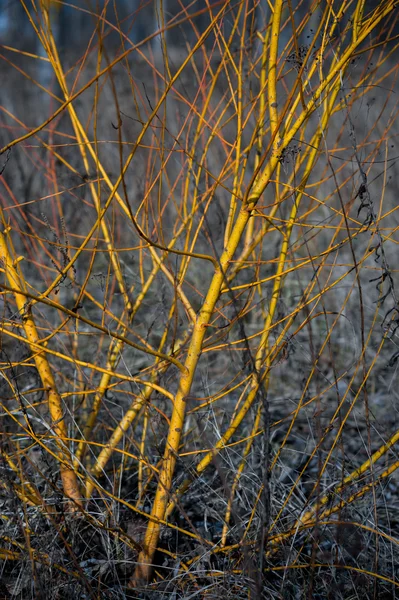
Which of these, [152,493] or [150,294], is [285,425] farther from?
[150,294]

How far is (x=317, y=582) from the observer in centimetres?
174

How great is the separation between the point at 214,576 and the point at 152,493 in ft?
2.54

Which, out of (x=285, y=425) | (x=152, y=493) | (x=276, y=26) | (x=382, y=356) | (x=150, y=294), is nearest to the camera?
(x=276, y=26)

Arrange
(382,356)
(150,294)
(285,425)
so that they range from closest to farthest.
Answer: (285,425) → (382,356) → (150,294)

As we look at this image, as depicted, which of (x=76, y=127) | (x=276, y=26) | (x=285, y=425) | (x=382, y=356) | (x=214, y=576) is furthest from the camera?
(x=382, y=356)

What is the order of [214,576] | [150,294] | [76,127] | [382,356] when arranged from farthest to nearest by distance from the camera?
[150,294], [382,356], [76,127], [214,576]

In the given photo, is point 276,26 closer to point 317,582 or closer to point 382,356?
point 317,582

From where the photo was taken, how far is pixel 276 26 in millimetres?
1413

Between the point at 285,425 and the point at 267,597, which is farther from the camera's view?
the point at 285,425

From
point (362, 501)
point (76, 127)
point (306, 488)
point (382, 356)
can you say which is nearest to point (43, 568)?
point (362, 501)

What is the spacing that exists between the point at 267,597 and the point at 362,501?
478mm

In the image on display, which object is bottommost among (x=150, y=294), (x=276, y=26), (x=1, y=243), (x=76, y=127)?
(x=150, y=294)

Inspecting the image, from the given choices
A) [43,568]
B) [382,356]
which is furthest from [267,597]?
[382,356]

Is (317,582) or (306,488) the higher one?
(317,582)
